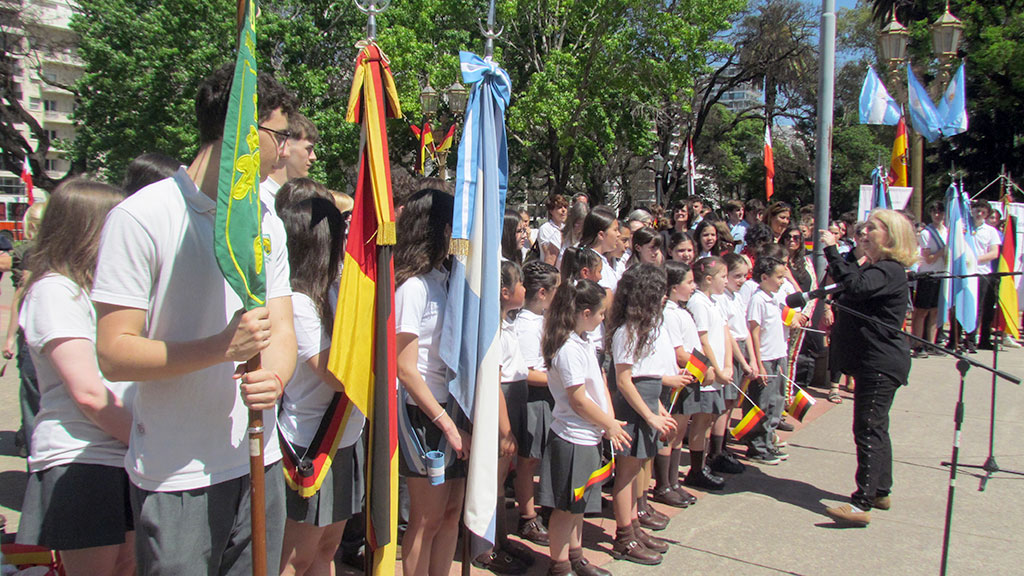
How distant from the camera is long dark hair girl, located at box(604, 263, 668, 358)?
169 inches

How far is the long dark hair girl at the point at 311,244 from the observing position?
2.94 m

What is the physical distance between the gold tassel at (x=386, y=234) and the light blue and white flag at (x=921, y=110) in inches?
438

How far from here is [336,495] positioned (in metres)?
2.88

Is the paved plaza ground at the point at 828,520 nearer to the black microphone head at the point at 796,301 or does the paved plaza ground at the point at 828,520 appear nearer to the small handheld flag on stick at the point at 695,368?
the small handheld flag on stick at the point at 695,368

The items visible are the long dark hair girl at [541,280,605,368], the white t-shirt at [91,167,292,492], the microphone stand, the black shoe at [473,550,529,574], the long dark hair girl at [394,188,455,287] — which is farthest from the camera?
the black shoe at [473,550,529,574]

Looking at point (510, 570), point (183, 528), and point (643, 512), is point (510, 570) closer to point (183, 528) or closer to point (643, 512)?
point (643, 512)

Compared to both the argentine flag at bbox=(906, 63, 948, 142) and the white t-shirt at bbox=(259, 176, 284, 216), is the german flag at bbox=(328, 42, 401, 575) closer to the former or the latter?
the white t-shirt at bbox=(259, 176, 284, 216)

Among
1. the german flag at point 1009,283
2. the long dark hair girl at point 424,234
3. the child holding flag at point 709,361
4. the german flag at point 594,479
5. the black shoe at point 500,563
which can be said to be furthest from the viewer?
the german flag at point 1009,283

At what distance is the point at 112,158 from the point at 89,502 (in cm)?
2388

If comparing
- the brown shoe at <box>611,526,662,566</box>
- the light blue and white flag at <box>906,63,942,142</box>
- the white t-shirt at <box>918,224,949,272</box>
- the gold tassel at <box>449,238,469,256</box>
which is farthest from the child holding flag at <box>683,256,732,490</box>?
the light blue and white flag at <box>906,63,942,142</box>

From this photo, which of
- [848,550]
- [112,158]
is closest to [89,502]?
[848,550]

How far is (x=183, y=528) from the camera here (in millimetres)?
1976

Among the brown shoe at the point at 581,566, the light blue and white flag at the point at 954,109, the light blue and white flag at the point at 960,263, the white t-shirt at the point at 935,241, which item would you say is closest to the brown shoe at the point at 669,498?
the brown shoe at the point at 581,566

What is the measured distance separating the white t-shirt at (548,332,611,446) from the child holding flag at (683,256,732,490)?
1.37 m
